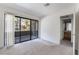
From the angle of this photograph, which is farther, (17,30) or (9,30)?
(17,30)

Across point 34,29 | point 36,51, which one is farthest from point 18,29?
point 36,51

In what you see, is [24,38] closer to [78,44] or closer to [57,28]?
[57,28]

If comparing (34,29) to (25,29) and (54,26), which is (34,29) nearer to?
(25,29)

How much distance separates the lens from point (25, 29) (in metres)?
5.70

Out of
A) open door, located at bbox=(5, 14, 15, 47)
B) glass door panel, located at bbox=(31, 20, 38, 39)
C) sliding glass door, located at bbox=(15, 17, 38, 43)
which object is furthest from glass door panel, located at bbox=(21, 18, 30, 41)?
open door, located at bbox=(5, 14, 15, 47)

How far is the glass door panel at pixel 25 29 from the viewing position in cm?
549

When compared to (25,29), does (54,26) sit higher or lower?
higher

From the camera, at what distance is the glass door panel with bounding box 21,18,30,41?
18.0 feet

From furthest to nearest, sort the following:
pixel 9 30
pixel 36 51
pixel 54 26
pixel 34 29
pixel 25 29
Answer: pixel 34 29 → pixel 25 29 → pixel 54 26 → pixel 9 30 → pixel 36 51

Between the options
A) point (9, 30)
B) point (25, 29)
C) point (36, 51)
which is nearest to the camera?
point (36, 51)

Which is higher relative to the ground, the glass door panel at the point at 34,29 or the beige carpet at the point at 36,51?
the glass door panel at the point at 34,29

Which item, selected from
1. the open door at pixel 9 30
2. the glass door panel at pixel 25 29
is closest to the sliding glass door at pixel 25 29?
the glass door panel at pixel 25 29

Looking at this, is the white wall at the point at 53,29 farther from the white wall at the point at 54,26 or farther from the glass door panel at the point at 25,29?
the glass door panel at the point at 25,29
